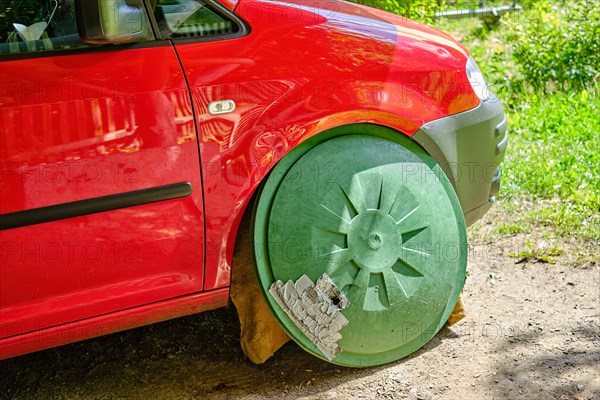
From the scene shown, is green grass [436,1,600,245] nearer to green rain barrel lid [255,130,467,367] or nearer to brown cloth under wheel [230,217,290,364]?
green rain barrel lid [255,130,467,367]

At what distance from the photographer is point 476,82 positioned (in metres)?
3.53

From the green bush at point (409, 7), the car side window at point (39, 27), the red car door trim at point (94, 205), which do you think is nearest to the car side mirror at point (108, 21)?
the car side window at point (39, 27)

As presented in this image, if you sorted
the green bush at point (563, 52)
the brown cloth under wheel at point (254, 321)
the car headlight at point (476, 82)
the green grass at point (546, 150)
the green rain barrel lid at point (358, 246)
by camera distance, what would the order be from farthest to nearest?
1. the green bush at point (563, 52)
2. the green grass at point (546, 150)
3. the car headlight at point (476, 82)
4. the brown cloth under wheel at point (254, 321)
5. the green rain barrel lid at point (358, 246)

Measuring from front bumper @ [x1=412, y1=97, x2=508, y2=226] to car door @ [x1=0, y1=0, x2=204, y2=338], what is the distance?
1.07 metres

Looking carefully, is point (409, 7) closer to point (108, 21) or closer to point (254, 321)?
point (254, 321)

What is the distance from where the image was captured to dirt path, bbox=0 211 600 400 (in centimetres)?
319

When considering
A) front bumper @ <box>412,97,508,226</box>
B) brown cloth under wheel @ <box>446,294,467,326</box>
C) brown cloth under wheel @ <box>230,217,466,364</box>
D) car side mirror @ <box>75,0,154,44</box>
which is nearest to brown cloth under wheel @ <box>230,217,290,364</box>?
brown cloth under wheel @ <box>230,217,466,364</box>

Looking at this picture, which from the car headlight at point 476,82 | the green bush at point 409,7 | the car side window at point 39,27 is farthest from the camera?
the green bush at point 409,7

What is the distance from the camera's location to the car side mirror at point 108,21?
8.54 ft

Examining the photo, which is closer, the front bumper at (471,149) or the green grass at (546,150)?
the front bumper at (471,149)

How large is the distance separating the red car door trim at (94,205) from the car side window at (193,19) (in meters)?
0.55

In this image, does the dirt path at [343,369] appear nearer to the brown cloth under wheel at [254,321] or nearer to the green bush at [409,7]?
the brown cloth under wheel at [254,321]

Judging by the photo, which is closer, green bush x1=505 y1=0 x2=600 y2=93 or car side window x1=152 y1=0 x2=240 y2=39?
car side window x1=152 y1=0 x2=240 y2=39

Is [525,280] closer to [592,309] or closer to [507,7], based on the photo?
[592,309]
